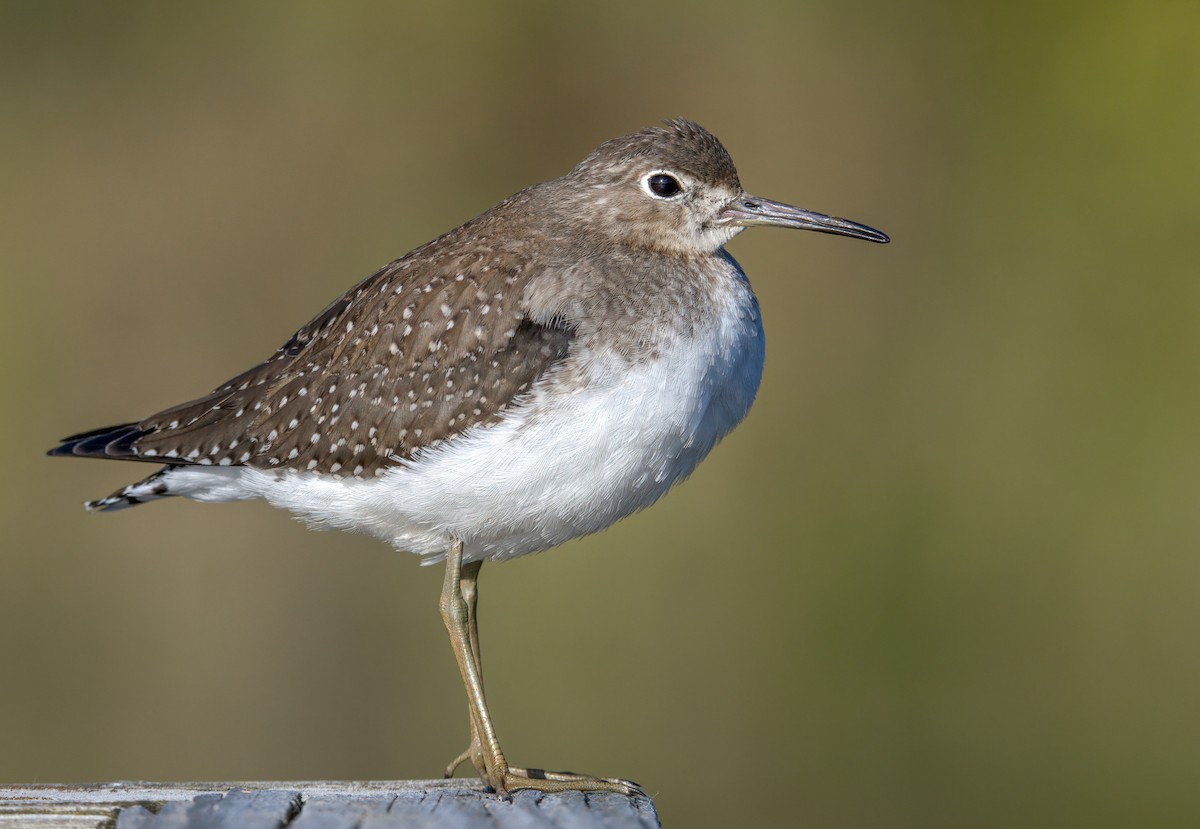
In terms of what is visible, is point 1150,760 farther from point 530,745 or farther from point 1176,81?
point 1176,81

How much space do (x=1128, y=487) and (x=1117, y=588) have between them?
0.60 metres

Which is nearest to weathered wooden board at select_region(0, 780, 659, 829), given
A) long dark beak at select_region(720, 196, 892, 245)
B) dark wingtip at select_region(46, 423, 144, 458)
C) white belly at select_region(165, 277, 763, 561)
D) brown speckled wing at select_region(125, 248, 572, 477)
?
white belly at select_region(165, 277, 763, 561)

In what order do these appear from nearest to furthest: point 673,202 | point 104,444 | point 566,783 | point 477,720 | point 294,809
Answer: point 294,809
point 566,783
point 477,720
point 673,202
point 104,444

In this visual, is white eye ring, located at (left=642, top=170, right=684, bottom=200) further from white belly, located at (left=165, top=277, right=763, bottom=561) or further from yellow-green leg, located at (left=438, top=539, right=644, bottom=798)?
yellow-green leg, located at (left=438, top=539, right=644, bottom=798)

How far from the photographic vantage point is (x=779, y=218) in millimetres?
5227

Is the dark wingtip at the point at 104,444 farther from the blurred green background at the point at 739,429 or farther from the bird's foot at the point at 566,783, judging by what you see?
the blurred green background at the point at 739,429

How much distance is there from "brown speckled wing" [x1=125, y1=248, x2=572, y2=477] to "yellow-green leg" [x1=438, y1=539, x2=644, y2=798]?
479 millimetres

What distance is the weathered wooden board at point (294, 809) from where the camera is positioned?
3334mm

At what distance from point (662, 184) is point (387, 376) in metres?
1.29

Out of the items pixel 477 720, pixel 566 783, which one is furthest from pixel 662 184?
pixel 566 783

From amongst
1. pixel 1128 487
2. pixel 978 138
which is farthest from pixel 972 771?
pixel 978 138

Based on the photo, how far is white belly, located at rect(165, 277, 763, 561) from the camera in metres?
4.50

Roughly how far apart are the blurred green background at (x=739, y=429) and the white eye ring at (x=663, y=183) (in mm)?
3193

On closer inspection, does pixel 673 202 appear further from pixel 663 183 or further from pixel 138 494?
pixel 138 494
